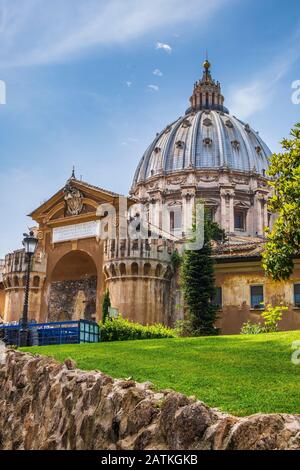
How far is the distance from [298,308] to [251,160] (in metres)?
53.0

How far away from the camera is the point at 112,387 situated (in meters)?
A: 8.79

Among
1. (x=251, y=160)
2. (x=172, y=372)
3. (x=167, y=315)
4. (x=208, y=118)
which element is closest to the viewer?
(x=172, y=372)

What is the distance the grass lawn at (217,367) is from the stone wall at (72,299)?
20.2 metres

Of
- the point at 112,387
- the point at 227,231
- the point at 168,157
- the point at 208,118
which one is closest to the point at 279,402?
the point at 112,387

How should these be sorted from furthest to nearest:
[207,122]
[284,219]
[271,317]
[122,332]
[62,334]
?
[207,122] → [122,332] → [271,317] → [62,334] → [284,219]

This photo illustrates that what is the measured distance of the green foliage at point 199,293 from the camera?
3195 centimetres

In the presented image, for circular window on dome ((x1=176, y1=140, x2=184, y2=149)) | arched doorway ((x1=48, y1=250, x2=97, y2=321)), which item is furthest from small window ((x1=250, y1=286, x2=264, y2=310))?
circular window on dome ((x1=176, y1=140, x2=184, y2=149))

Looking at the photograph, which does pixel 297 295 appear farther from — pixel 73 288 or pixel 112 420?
pixel 112 420

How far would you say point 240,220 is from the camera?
7594 centimetres

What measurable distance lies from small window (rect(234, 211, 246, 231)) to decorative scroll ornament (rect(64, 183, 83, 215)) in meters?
39.0

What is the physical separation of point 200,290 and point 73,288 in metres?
10.7

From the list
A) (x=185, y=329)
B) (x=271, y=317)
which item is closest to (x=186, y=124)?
(x=185, y=329)

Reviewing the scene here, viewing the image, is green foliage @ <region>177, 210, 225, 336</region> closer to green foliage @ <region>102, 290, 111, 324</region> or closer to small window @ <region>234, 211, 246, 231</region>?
green foliage @ <region>102, 290, 111, 324</region>
